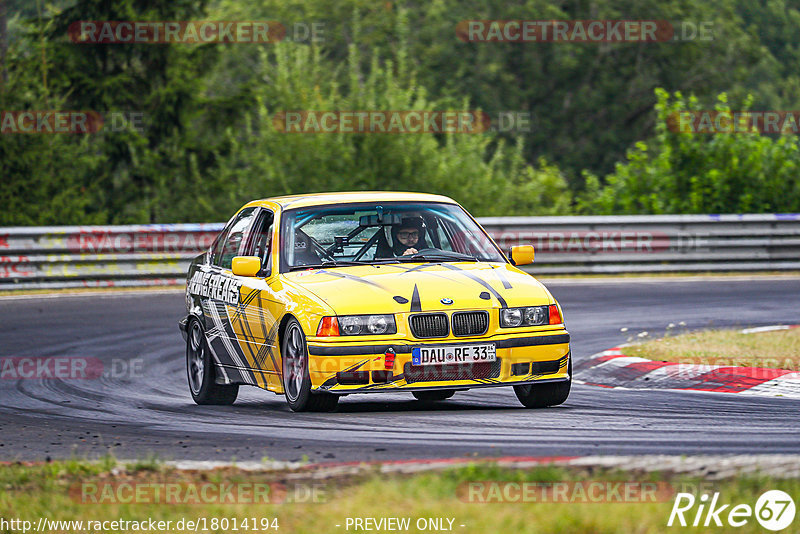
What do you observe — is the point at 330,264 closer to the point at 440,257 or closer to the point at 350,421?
the point at 440,257

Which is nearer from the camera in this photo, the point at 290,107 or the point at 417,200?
the point at 417,200

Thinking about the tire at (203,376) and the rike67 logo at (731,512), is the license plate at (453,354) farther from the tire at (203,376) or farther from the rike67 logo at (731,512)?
the rike67 logo at (731,512)

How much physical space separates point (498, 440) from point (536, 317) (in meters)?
1.82

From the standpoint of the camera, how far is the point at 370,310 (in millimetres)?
8836

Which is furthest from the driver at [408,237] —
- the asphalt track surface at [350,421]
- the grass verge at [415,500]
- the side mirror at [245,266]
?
the grass verge at [415,500]

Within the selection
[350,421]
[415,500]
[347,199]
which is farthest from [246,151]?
[415,500]

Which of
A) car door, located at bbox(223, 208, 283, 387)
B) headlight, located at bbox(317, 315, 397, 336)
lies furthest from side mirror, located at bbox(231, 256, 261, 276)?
headlight, located at bbox(317, 315, 397, 336)

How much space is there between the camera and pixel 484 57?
55531 millimetres

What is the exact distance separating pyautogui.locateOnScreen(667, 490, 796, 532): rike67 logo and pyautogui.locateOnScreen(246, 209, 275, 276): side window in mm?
5075

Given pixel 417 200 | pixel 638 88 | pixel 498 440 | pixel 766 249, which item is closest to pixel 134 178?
pixel 766 249

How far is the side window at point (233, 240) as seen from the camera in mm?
10867

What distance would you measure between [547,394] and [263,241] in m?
2.51

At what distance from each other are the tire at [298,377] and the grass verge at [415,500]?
8.14 feet

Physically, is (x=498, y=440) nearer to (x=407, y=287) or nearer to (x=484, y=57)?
(x=407, y=287)
